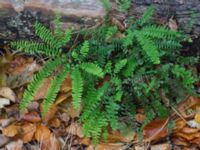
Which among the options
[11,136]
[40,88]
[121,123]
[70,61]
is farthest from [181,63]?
[11,136]

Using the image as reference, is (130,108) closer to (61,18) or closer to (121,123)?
(121,123)

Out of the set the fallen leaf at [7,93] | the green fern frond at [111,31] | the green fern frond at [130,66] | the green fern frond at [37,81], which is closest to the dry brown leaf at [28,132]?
the green fern frond at [37,81]

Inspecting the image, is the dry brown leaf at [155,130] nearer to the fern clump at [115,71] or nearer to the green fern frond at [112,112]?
the fern clump at [115,71]

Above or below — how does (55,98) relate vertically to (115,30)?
below

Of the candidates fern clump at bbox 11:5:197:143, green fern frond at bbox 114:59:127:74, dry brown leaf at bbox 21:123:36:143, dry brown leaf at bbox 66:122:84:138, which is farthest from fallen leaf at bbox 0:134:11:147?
green fern frond at bbox 114:59:127:74

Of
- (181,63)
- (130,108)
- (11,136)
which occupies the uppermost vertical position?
(181,63)

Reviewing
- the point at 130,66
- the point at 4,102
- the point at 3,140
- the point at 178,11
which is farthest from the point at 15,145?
the point at 178,11
